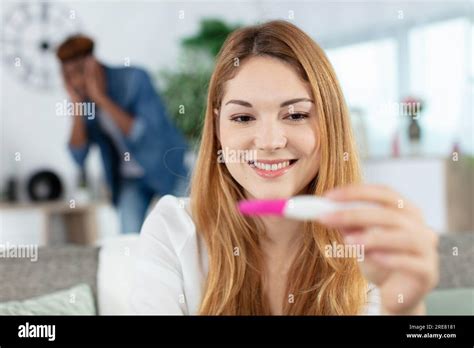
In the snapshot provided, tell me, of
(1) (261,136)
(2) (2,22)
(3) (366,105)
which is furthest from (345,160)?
(2) (2,22)

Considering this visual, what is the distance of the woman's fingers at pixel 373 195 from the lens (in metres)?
0.48

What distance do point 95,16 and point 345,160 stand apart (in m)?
2.52

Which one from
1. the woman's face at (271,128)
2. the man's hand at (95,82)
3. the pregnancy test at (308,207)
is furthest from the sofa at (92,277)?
the man's hand at (95,82)

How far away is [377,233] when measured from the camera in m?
0.49

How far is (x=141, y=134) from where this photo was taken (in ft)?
8.25

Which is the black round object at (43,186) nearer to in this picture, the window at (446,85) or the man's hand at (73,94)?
the man's hand at (73,94)

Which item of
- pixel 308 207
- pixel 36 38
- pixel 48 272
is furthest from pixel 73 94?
pixel 308 207

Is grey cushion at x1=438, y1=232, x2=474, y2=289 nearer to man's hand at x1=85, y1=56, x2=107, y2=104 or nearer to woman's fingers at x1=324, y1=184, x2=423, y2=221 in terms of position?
woman's fingers at x1=324, y1=184, x2=423, y2=221

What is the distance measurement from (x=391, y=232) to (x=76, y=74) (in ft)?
7.83

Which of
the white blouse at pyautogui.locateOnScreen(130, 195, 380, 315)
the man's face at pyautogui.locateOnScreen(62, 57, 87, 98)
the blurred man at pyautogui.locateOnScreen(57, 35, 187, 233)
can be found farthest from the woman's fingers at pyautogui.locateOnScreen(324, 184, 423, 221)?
the man's face at pyautogui.locateOnScreen(62, 57, 87, 98)

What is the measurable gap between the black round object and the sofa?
209cm

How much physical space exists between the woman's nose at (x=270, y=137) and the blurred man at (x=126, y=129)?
1.61 m

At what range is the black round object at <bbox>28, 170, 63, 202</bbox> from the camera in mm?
3064
